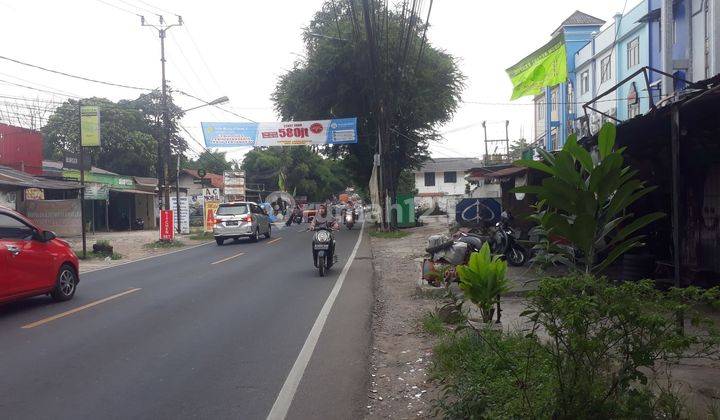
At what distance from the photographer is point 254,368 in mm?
6129

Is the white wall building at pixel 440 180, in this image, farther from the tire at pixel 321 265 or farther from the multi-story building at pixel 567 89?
Answer: the tire at pixel 321 265

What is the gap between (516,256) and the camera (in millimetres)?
13891

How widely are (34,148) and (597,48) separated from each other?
28635 mm

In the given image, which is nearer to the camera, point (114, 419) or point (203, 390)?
point (114, 419)

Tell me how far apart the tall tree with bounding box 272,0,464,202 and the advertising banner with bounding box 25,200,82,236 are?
13343mm

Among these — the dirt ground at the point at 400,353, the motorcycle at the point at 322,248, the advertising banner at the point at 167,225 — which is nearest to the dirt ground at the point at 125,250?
the advertising banner at the point at 167,225

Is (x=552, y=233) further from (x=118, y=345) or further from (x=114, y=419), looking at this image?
(x=118, y=345)

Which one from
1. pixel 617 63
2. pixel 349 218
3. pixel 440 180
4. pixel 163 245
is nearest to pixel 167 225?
pixel 163 245

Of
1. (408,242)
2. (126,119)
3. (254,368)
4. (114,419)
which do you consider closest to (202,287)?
(254,368)

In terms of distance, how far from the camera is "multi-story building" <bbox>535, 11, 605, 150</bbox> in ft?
99.9

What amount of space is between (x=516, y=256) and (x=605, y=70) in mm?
15864

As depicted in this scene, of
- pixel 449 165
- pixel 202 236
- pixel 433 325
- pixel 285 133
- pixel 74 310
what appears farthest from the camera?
pixel 449 165

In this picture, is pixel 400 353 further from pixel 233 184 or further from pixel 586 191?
pixel 233 184

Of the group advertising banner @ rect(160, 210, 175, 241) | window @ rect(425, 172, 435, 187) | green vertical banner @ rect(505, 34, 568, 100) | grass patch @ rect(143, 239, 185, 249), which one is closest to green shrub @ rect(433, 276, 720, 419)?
green vertical banner @ rect(505, 34, 568, 100)
